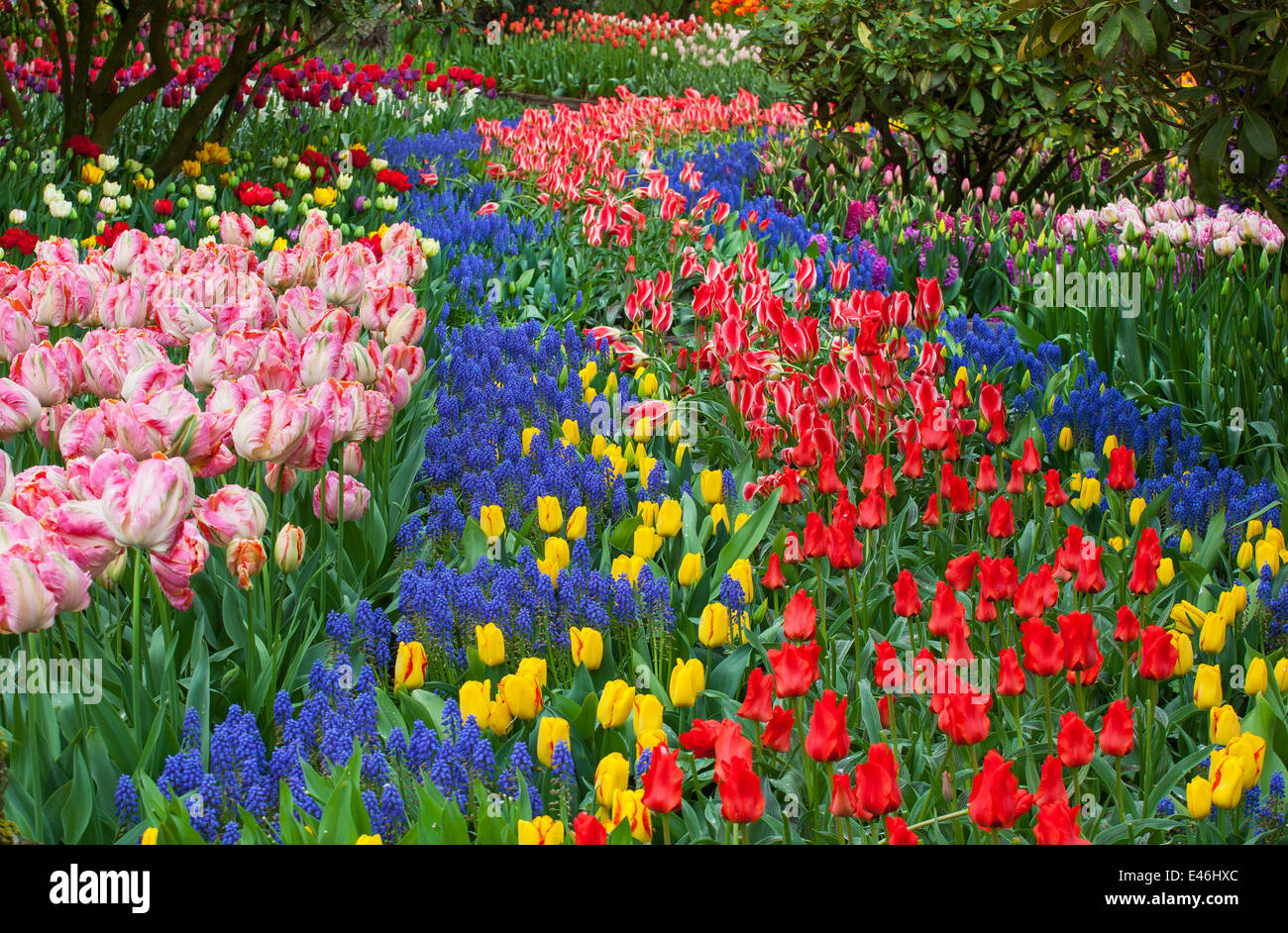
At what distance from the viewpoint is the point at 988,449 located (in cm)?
366

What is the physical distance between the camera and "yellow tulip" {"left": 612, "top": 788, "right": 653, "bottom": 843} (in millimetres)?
1573

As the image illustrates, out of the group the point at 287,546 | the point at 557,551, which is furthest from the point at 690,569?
the point at 287,546

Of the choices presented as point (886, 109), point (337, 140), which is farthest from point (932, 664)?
point (337, 140)

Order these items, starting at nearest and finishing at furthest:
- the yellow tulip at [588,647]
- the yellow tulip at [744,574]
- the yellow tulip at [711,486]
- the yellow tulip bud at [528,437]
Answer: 1. the yellow tulip at [588,647]
2. the yellow tulip at [744,574]
3. the yellow tulip at [711,486]
4. the yellow tulip bud at [528,437]

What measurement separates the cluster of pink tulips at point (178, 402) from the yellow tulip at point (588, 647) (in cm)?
54

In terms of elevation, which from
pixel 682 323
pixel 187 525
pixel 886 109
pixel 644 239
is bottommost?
pixel 187 525

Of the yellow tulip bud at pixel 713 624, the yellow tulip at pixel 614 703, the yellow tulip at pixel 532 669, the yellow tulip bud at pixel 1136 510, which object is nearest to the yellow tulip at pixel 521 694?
the yellow tulip at pixel 532 669

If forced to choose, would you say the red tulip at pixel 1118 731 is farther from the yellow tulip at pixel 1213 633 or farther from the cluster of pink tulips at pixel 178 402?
the cluster of pink tulips at pixel 178 402

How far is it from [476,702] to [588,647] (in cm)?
30

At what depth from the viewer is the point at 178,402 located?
6.66 ft

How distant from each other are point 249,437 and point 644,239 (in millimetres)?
4325

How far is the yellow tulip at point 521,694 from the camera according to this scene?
6.25 ft

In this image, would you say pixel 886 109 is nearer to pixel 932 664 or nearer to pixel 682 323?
pixel 682 323

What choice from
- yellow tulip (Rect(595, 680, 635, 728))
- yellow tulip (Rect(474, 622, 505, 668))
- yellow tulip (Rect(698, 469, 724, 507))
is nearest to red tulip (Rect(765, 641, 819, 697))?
yellow tulip (Rect(595, 680, 635, 728))
